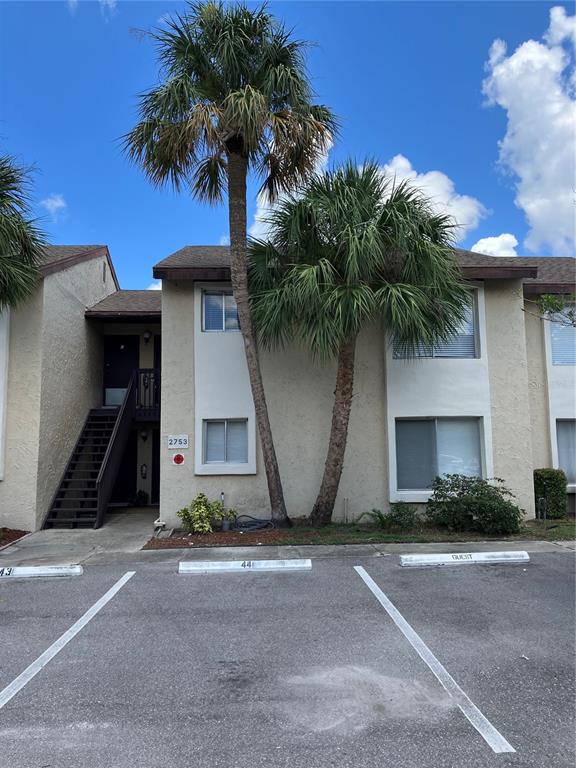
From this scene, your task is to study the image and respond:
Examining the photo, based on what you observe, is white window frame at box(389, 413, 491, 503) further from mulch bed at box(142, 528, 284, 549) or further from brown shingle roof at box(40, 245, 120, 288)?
brown shingle roof at box(40, 245, 120, 288)

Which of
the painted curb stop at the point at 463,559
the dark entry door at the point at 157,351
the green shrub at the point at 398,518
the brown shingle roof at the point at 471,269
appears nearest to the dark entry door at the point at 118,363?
the dark entry door at the point at 157,351

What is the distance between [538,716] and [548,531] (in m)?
6.75

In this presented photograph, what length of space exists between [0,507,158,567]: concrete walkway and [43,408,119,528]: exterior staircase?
0.33 metres

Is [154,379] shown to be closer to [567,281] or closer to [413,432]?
[413,432]

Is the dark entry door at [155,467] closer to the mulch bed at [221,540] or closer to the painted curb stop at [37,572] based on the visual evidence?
the mulch bed at [221,540]

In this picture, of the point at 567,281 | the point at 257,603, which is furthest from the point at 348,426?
the point at 567,281

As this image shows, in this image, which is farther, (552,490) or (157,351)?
(157,351)

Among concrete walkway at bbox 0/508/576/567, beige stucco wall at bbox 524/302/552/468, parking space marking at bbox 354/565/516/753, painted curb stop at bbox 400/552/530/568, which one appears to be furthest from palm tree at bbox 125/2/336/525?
beige stucco wall at bbox 524/302/552/468

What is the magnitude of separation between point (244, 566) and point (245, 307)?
4631 millimetres

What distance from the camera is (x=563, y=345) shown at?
11.7 m

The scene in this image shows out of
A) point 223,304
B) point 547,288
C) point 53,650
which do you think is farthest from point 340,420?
point 53,650

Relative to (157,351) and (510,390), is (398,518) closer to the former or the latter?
(510,390)

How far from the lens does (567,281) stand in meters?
11.6

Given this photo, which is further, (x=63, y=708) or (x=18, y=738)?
(x=63, y=708)
